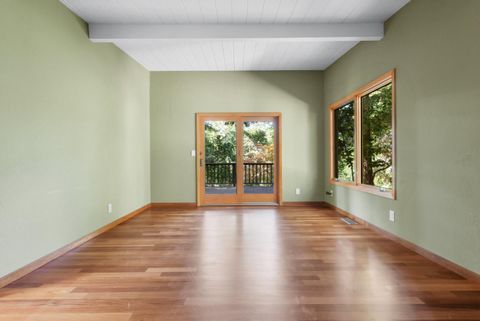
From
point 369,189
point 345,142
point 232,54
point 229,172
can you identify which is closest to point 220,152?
point 229,172

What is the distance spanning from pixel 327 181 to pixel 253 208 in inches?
62.8

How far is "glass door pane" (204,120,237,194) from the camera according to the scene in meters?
5.86

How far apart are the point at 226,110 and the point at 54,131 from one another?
11.2 feet

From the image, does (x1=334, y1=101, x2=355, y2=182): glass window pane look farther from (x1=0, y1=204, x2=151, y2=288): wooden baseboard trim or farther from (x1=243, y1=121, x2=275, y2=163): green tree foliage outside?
(x1=0, y1=204, x2=151, y2=288): wooden baseboard trim

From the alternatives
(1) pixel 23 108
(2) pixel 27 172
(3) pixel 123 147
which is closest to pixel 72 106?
(1) pixel 23 108

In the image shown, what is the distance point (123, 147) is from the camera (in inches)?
177

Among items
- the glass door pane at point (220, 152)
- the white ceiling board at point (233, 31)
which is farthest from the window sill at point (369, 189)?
the glass door pane at point (220, 152)

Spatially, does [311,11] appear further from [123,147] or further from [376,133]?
[123,147]

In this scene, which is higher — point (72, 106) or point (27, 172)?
point (72, 106)

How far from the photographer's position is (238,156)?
19.1 feet

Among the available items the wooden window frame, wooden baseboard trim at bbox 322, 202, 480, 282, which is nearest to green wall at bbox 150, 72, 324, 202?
the wooden window frame

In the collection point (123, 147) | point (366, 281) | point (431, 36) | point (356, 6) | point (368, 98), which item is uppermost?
point (356, 6)

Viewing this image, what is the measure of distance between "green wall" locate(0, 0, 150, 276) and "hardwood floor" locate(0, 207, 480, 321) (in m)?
0.40

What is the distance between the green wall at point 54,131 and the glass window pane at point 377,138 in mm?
3766
